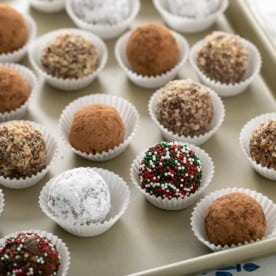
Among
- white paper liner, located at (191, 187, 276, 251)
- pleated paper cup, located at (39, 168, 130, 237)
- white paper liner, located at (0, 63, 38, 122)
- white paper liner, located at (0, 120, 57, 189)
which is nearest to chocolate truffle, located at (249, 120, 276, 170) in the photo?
white paper liner, located at (191, 187, 276, 251)

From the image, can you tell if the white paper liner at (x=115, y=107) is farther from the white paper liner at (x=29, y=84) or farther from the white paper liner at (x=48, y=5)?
the white paper liner at (x=48, y=5)

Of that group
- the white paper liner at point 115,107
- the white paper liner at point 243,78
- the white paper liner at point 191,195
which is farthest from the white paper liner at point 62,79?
the white paper liner at point 191,195

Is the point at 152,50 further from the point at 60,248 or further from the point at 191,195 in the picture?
the point at 60,248

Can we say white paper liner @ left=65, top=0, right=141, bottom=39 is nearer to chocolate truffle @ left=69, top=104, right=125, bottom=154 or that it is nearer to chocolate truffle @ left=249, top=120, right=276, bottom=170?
chocolate truffle @ left=69, top=104, right=125, bottom=154

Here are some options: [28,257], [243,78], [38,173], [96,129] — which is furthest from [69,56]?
[28,257]

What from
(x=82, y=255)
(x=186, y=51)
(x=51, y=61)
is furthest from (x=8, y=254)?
(x=186, y=51)

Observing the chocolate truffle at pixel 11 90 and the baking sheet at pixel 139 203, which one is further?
the chocolate truffle at pixel 11 90
